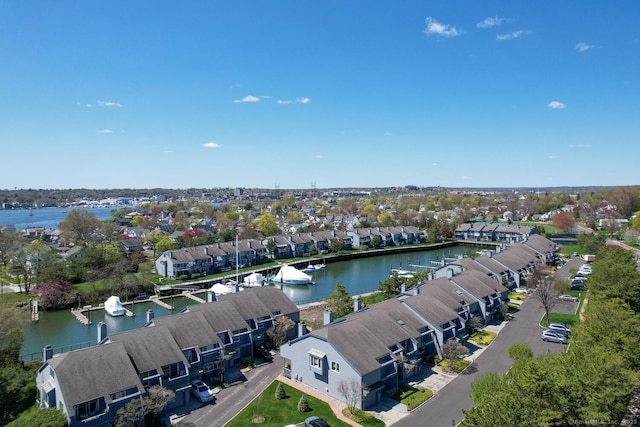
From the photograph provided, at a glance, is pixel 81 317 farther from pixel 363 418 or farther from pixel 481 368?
pixel 481 368

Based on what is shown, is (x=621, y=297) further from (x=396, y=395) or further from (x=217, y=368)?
(x=217, y=368)

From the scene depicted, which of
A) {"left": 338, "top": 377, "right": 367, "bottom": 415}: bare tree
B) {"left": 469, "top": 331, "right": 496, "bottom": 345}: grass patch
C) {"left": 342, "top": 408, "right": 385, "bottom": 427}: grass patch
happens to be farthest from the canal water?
{"left": 342, "top": 408, "right": 385, "bottom": 427}: grass patch

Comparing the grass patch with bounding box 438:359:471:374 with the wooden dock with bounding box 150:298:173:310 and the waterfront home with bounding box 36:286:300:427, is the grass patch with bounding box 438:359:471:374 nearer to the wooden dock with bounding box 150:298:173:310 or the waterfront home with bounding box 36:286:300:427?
the waterfront home with bounding box 36:286:300:427

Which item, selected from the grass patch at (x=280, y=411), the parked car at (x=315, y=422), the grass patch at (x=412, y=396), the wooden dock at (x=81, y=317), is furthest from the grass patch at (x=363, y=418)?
the wooden dock at (x=81, y=317)

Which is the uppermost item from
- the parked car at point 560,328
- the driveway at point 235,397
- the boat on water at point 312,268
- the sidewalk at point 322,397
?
the parked car at point 560,328

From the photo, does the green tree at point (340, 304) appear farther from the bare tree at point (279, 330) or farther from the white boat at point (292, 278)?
the white boat at point (292, 278)
